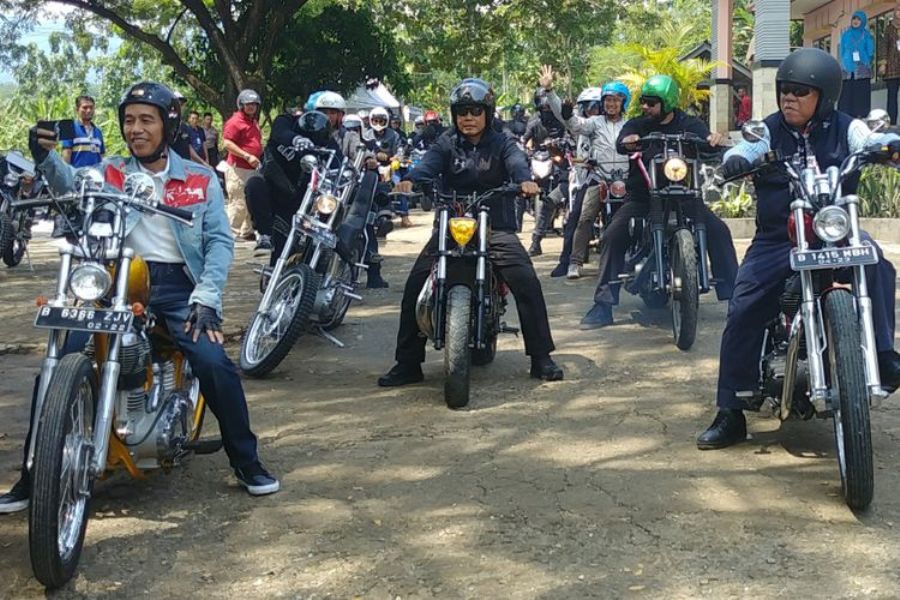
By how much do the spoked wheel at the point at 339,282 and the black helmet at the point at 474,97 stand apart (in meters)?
1.53

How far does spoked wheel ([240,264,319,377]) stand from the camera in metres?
6.77

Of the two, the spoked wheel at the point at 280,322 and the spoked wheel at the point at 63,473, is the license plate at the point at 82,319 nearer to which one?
the spoked wheel at the point at 63,473

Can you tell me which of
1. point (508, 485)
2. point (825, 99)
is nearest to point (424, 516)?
point (508, 485)

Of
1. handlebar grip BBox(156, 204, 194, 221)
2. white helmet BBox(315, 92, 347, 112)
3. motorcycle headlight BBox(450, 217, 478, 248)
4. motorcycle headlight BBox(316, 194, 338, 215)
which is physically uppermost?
white helmet BBox(315, 92, 347, 112)

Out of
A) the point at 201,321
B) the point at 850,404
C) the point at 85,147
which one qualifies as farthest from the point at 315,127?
the point at 850,404

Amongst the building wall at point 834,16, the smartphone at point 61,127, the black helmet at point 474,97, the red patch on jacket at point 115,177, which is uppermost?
the building wall at point 834,16

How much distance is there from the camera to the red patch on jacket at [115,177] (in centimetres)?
466

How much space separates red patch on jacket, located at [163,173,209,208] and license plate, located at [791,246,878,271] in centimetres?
236

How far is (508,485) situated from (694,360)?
8.98 ft

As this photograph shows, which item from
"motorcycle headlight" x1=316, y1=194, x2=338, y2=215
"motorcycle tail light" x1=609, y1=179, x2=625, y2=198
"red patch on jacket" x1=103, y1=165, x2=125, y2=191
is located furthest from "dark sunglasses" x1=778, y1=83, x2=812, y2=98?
"motorcycle tail light" x1=609, y1=179, x2=625, y2=198

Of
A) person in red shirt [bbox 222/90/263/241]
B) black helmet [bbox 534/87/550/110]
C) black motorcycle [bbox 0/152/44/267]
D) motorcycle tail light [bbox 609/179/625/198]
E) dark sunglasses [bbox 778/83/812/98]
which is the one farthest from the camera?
person in red shirt [bbox 222/90/263/241]

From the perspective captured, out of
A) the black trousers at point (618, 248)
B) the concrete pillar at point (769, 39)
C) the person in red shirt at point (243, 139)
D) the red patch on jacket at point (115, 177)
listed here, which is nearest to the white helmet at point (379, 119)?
the person in red shirt at point (243, 139)

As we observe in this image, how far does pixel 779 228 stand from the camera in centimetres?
503

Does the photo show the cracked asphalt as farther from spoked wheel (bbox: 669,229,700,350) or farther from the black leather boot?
spoked wheel (bbox: 669,229,700,350)
